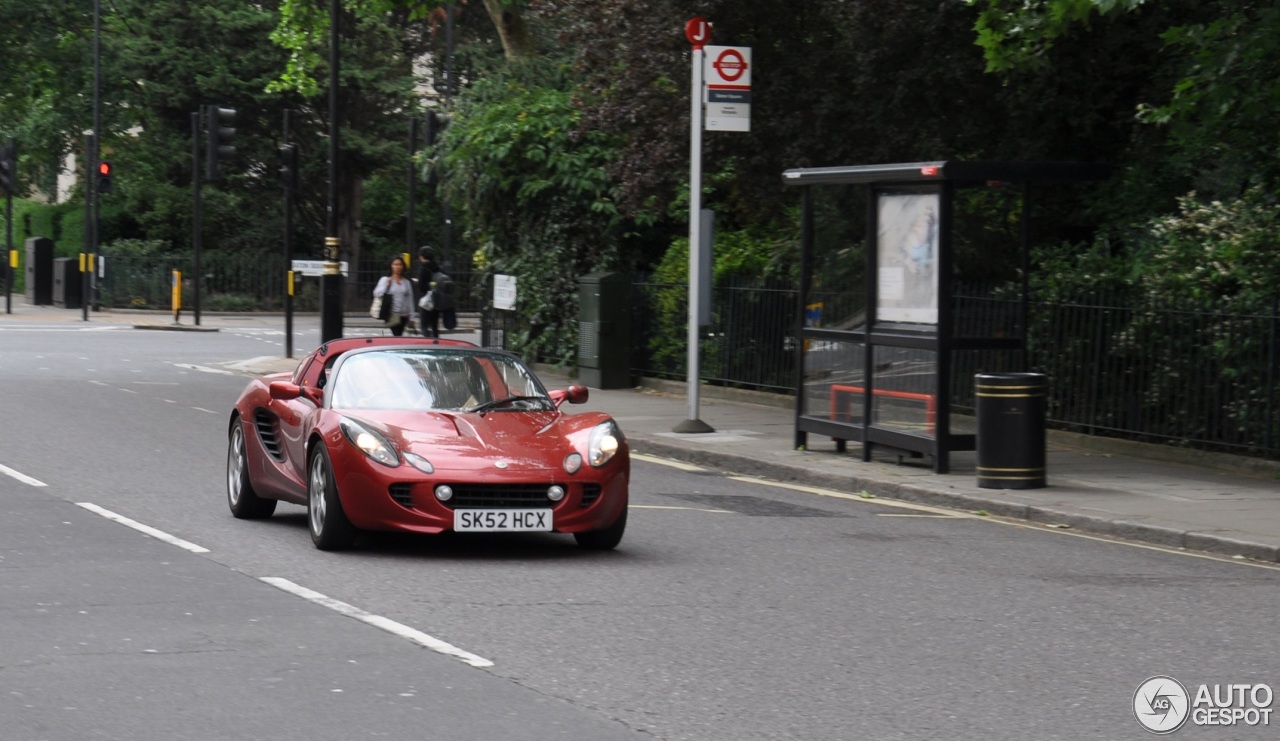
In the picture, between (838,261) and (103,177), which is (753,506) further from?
(103,177)

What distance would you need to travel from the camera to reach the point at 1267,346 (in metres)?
15.6

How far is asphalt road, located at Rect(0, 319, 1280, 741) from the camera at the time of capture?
663 centimetres

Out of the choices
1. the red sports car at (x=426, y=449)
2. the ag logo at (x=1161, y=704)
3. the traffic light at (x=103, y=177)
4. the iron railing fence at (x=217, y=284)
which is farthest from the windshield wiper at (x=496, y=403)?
the iron railing fence at (x=217, y=284)

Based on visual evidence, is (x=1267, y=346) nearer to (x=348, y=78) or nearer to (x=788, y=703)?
(x=788, y=703)

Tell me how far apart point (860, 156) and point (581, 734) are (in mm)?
15444

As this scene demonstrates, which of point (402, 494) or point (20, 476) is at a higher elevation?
point (402, 494)

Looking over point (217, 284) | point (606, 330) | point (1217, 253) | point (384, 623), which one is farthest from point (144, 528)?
point (217, 284)

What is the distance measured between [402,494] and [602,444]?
128 cm

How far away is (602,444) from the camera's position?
35.2 ft

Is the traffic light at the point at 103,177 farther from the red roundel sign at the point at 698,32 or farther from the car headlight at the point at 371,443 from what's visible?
the car headlight at the point at 371,443

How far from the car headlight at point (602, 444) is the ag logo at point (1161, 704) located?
4010 mm

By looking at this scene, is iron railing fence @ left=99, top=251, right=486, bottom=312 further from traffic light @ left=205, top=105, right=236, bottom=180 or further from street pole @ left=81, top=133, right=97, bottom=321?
traffic light @ left=205, top=105, right=236, bottom=180

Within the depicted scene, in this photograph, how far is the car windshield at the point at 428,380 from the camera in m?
11.2

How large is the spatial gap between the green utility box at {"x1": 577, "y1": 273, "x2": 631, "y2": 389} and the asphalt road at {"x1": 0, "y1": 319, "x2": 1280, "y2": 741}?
36.2 ft
